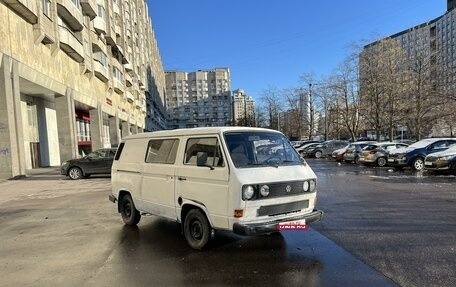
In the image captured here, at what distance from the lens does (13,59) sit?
804 inches

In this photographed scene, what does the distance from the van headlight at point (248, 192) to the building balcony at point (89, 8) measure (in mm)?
35187

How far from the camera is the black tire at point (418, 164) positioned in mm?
19328

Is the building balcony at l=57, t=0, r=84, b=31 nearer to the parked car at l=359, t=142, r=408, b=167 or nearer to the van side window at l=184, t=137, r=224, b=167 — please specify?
the parked car at l=359, t=142, r=408, b=167

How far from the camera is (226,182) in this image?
19.0 feet

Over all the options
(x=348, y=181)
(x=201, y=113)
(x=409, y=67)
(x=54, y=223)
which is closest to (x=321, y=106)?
(x=409, y=67)

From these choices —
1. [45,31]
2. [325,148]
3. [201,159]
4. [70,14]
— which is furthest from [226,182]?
[325,148]

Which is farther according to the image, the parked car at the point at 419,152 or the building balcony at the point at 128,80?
the building balcony at the point at 128,80

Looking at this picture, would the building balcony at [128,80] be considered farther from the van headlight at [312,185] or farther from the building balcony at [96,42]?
the van headlight at [312,185]

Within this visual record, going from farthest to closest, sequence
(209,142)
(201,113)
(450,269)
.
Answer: (201,113) < (209,142) < (450,269)

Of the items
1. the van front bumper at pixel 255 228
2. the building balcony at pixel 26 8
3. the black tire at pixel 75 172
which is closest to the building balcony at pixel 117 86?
the building balcony at pixel 26 8

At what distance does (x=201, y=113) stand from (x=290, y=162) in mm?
134671

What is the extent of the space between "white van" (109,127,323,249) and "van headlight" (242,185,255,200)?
0.01 metres

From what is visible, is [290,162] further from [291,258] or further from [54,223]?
[54,223]

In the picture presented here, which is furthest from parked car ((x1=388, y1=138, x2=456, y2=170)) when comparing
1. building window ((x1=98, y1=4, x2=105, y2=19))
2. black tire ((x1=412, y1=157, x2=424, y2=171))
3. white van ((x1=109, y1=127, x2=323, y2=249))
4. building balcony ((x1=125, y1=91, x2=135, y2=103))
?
building balcony ((x1=125, y1=91, x2=135, y2=103))
